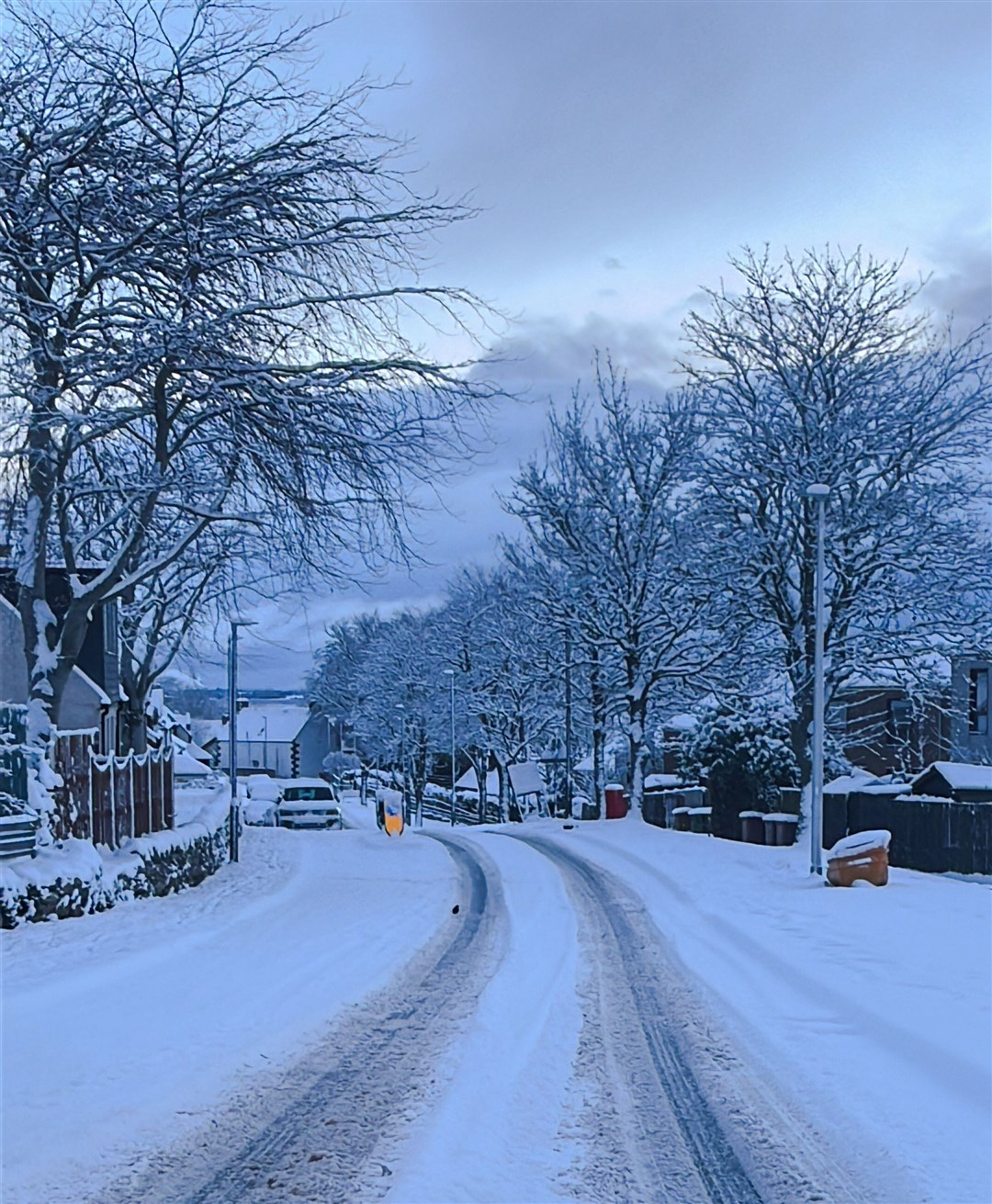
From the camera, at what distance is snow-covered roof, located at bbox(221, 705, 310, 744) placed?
4739 inches

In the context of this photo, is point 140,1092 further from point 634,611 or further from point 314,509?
point 634,611

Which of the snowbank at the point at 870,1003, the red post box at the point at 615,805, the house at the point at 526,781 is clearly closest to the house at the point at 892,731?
the red post box at the point at 615,805

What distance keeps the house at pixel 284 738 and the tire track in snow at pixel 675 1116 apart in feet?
360

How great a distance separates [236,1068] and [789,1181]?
3.60m

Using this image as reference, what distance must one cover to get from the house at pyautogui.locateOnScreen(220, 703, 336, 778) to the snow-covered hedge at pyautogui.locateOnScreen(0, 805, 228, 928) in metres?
99.8

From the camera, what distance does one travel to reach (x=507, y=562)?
40969 millimetres

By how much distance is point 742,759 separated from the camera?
3206 centimetres

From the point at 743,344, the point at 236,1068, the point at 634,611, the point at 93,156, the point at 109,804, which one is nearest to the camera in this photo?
the point at 236,1068

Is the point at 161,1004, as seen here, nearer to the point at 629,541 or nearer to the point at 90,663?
the point at 90,663

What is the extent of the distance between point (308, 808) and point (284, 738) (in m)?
80.7

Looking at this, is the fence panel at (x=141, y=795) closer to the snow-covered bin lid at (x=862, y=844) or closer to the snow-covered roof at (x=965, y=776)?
the snow-covered bin lid at (x=862, y=844)

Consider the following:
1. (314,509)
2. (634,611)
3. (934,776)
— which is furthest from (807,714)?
(314,509)

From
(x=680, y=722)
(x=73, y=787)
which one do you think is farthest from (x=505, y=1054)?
(x=680, y=722)

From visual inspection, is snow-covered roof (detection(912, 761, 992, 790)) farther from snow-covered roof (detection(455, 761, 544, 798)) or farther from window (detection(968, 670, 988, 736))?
snow-covered roof (detection(455, 761, 544, 798))
